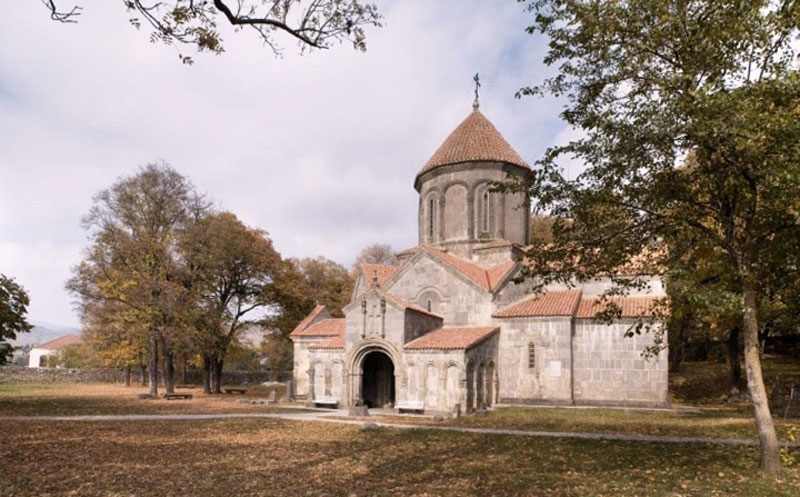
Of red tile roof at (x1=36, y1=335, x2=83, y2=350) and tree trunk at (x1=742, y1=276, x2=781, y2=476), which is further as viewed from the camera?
red tile roof at (x1=36, y1=335, x2=83, y2=350)

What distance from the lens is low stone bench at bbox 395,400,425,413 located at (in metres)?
22.0

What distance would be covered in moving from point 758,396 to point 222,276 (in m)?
30.9

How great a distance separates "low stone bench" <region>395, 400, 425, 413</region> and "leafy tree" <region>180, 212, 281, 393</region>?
46.5ft

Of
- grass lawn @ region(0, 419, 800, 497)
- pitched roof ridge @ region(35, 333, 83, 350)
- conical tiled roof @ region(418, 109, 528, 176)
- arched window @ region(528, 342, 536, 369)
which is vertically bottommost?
pitched roof ridge @ region(35, 333, 83, 350)

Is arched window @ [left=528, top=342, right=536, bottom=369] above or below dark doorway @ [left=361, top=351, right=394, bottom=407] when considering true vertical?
above

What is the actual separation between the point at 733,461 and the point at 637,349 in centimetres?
1316

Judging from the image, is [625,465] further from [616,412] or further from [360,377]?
[360,377]

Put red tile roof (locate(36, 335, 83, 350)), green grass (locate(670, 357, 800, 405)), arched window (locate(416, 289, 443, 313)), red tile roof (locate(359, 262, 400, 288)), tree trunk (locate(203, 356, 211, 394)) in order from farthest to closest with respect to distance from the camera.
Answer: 1. red tile roof (locate(36, 335, 83, 350))
2. tree trunk (locate(203, 356, 211, 394))
3. red tile roof (locate(359, 262, 400, 288))
4. green grass (locate(670, 357, 800, 405))
5. arched window (locate(416, 289, 443, 313))

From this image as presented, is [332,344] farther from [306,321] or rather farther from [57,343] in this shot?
[57,343]

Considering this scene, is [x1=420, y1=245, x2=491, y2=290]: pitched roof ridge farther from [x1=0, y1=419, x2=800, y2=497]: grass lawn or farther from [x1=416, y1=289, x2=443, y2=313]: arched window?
[x1=0, y1=419, x2=800, y2=497]: grass lawn

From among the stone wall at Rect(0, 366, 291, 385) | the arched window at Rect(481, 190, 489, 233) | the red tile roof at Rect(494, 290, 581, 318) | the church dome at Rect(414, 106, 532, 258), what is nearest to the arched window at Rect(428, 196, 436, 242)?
the church dome at Rect(414, 106, 532, 258)

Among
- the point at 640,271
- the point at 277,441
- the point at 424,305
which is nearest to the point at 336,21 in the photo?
the point at 640,271

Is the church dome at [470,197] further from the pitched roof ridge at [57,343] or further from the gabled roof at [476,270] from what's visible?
the pitched roof ridge at [57,343]

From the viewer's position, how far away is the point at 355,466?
434 inches
